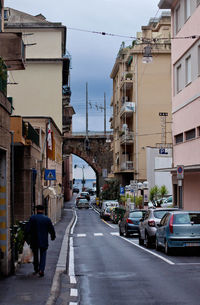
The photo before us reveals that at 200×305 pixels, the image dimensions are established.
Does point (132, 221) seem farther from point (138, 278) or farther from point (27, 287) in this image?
point (27, 287)

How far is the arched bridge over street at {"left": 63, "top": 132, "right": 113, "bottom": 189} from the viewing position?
8956 cm

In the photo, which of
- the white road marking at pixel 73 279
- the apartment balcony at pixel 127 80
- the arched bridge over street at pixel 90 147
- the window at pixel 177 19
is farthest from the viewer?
the arched bridge over street at pixel 90 147

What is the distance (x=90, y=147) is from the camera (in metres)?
90.4

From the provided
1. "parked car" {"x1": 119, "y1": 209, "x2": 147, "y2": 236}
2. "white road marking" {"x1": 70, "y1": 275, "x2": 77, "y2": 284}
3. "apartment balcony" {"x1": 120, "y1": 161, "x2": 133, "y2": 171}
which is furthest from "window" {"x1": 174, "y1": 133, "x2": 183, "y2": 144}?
"apartment balcony" {"x1": 120, "y1": 161, "x2": 133, "y2": 171}

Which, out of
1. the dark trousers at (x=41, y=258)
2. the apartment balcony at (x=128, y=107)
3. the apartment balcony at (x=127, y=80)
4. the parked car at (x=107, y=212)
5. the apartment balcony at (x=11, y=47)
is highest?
the apartment balcony at (x=127, y=80)

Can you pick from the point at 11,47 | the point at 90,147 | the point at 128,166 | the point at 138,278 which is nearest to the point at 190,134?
the point at 11,47

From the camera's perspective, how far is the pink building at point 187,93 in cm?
3078

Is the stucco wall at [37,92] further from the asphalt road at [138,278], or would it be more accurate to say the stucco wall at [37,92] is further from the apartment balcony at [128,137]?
the asphalt road at [138,278]

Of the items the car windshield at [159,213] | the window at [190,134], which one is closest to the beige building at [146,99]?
the window at [190,134]

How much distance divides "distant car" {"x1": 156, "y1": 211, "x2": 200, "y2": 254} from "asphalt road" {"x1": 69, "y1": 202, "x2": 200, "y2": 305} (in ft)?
1.35

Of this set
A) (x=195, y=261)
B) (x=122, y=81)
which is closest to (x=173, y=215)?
(x=195, y=261)

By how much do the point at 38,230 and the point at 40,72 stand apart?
49.1 meters

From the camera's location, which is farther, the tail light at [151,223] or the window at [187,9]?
the window at [187,9]

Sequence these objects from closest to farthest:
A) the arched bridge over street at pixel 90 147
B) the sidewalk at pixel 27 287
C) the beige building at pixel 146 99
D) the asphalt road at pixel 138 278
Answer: the sidewalk at pixel 27 287, the asphalt road at pixel 138 278, the beige building at pixel 146 99, the arched bridge over street at pixel 90 147
